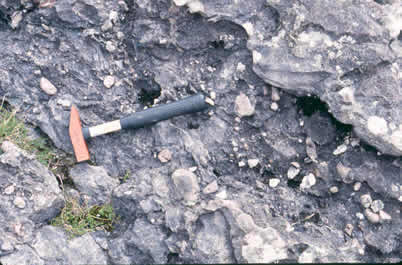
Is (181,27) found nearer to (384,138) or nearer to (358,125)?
(358,125)

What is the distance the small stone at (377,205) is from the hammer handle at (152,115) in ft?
4.79

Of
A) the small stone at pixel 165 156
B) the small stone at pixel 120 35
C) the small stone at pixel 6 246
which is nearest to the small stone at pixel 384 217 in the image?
the small stone at pixel 165 156

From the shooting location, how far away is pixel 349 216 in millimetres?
2865

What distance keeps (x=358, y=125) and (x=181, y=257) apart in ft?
5.25

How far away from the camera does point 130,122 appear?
9.91ft

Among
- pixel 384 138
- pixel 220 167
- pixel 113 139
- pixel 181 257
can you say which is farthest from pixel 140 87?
pixel 384 138

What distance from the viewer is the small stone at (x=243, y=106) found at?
2963 millimetres

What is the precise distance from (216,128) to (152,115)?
518mm

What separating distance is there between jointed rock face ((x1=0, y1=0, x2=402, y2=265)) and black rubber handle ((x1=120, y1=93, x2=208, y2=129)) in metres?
0.10

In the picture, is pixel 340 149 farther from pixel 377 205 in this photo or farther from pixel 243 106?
pixel 243 106

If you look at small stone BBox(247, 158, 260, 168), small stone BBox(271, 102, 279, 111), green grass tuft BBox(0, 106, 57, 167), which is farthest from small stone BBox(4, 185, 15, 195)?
small stone BBox(271, 102, 279, 111)

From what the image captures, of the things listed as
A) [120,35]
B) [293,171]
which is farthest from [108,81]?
[293,171]

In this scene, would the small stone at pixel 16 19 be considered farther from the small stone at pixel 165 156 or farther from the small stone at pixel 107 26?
the small stone at pixel 165 156

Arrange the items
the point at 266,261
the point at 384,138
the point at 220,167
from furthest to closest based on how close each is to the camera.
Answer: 1. the point at 220,167
2. the point at 384,138
3. the point at 266,261
